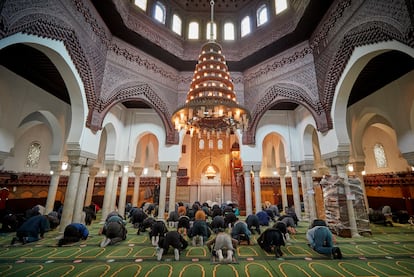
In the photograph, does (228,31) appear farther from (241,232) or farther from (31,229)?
(31,229)

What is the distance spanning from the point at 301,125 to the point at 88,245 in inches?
386

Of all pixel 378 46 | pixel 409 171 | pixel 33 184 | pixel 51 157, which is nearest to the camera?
pixel 378 46

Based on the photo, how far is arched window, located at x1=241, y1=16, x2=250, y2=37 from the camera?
10.4 m

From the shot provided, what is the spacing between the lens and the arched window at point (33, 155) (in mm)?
11202

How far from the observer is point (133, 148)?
9914 mm

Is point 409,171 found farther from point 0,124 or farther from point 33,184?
point 33,184

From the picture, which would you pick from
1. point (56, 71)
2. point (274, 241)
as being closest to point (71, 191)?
point (56, 71)

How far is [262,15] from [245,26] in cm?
99

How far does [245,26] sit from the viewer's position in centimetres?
1052

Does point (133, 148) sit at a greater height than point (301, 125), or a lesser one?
lesser

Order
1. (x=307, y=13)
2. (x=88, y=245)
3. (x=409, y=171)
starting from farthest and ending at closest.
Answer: (x=409, y=171)
(x=307, y=13)
(x=88, y=245)

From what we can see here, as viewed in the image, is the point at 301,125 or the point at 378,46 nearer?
the point at 378,46

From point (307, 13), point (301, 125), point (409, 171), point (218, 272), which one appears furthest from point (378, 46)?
point (409, 171)

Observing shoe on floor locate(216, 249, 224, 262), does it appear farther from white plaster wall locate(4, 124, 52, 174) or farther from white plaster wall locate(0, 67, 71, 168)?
white plaster wall locate(4, 124, 52, 174)
